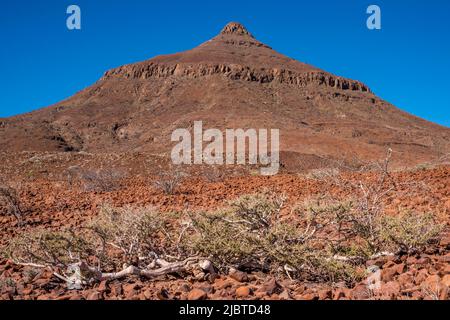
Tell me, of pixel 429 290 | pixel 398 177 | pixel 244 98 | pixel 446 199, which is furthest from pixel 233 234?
pixel 244 98

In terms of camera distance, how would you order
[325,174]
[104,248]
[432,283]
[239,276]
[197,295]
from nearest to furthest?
[432,283] → [197,295] → [239,276] → [104,248] → [325,174]

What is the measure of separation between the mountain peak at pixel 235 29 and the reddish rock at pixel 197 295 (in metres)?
112

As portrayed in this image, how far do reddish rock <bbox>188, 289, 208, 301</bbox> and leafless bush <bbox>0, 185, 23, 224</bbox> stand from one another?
16.9ft

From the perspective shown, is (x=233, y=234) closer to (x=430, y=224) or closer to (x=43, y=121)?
(x=430, y=224)

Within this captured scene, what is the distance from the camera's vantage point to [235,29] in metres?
112

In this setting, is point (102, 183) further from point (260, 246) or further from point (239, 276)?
point (239, 276)

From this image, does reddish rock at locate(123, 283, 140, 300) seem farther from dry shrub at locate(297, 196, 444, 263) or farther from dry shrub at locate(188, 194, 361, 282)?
dry shrub at locate(297, 196, 444, 263)

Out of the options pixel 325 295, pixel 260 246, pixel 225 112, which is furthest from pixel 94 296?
pixel 225 112

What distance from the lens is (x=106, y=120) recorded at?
60.0m

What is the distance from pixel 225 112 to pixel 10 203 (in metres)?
46.5

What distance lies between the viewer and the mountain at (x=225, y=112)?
47.2 m

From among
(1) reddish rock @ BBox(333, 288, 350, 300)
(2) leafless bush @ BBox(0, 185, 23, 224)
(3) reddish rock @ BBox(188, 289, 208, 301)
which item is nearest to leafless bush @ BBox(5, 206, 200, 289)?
(3) reddish rock @ BBox(188, 289, 208, 301)

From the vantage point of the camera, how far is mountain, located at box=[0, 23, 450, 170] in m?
47.2
